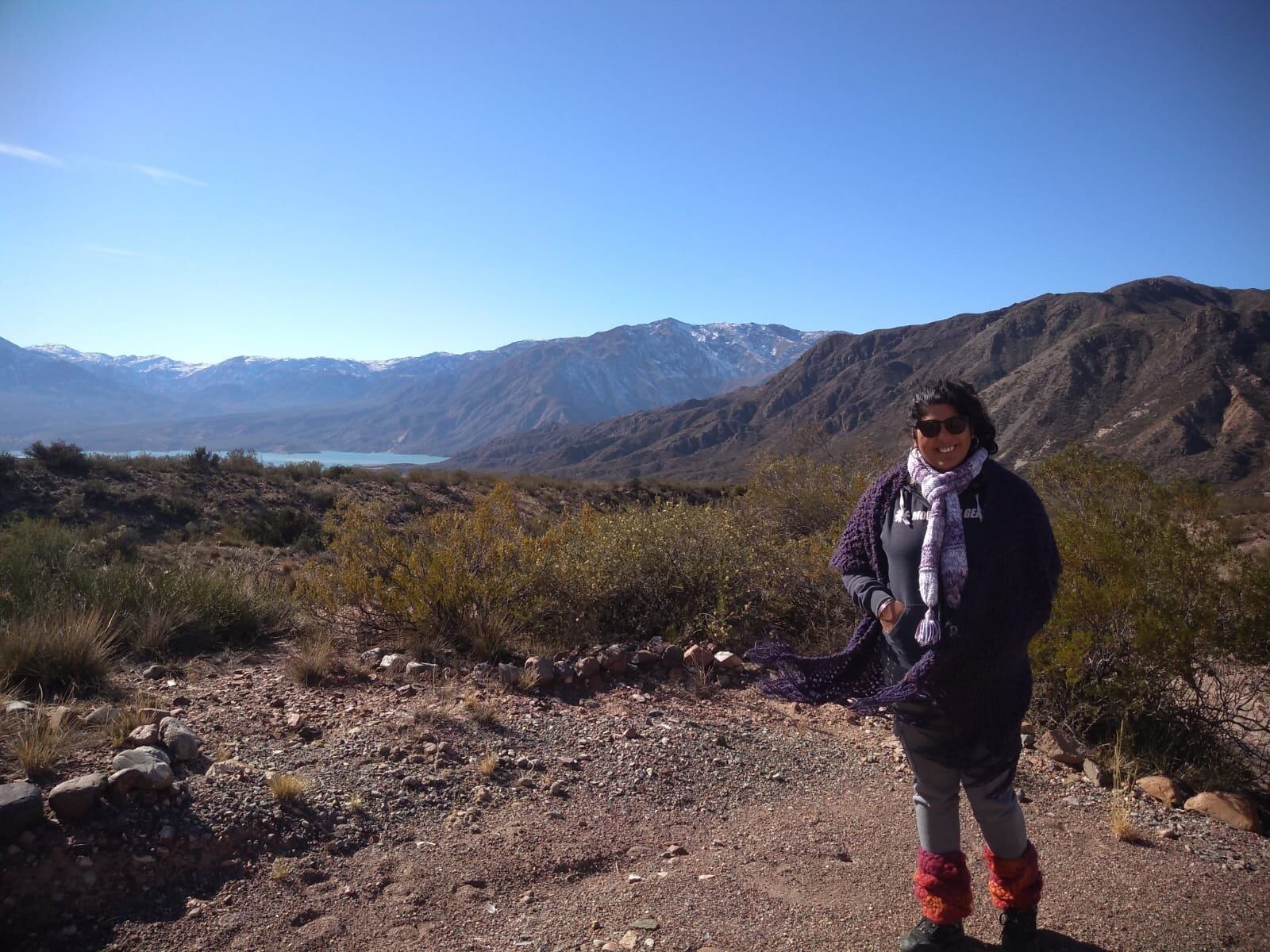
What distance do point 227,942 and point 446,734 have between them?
1.64m

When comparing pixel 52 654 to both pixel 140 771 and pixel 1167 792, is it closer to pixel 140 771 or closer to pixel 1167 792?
pixel 140 771

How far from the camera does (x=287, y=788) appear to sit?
3207mm

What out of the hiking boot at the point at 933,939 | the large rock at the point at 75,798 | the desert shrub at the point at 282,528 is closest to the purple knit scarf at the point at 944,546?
the hiking boot at the point at 933,939

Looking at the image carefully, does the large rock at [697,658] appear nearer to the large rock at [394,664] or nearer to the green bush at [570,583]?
the green bush at [570,583]

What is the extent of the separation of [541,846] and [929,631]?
2006mm

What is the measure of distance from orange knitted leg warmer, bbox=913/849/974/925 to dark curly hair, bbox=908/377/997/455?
4.60 feet

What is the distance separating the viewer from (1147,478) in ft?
22.5

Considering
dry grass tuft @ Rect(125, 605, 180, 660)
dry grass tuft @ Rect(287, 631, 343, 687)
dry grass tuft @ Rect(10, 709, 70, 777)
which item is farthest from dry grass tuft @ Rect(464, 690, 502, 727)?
dry grass tuft @ Rect(125, 605, 180, 660)

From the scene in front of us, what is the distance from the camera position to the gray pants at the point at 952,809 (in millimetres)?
2348

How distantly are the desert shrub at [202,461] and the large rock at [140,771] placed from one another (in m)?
19.4

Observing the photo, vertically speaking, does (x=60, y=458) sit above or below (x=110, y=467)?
above

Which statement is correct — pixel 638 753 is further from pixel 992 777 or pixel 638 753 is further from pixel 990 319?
pixel 990 319

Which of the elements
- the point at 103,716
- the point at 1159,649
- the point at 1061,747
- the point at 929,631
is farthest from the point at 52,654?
the point at 1159,649

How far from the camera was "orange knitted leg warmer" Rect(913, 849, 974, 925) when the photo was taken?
7.83 ft
